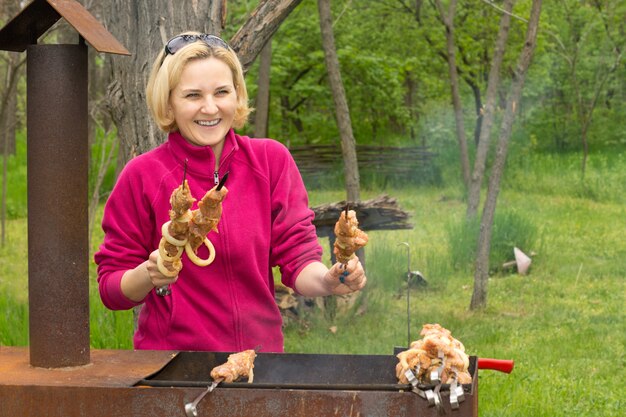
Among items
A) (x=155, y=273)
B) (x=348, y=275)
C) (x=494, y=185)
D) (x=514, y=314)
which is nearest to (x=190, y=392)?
(x=155, y=273)

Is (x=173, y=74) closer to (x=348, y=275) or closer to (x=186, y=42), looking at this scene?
(x=186, y=42)

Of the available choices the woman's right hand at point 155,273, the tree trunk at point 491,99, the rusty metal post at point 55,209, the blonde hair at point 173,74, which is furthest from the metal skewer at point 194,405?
the tree trunk at point 491,99

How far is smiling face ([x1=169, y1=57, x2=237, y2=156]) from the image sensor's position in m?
2.87

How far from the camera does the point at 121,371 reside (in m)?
2.57

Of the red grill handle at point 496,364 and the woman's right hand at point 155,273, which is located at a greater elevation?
the woman's right hand at point 155,273

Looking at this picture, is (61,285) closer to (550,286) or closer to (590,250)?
(550,286)

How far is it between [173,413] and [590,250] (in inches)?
326

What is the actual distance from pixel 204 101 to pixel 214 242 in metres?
0.41

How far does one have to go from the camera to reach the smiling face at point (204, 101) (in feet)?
9.42

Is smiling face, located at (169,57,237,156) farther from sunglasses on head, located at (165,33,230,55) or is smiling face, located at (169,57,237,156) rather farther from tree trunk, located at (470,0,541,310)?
tree trunk, located at (470,0,541,310)

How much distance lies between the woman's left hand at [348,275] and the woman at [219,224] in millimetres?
50

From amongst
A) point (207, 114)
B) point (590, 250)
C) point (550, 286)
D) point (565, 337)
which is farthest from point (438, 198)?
point (207, 114)

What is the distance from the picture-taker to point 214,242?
285 centimetres

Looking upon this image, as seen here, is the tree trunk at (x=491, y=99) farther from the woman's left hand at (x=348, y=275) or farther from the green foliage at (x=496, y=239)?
the woman's left hand at (x=348, y=275)
